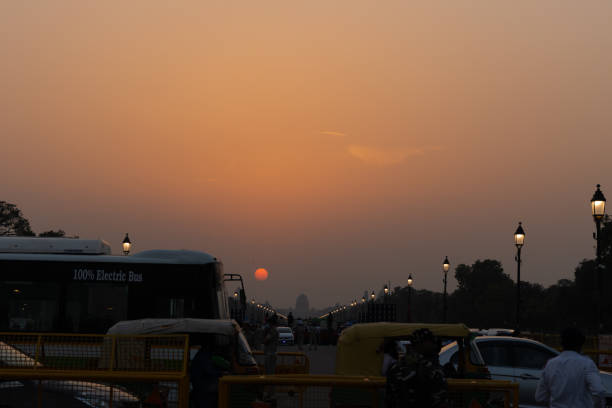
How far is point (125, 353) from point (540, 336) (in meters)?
20.3

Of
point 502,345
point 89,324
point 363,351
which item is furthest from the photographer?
point 89,324

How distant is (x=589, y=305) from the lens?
105 metres

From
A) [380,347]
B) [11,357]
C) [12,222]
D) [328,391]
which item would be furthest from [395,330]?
[12,222]

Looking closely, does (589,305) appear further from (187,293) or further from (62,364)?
(62,364)

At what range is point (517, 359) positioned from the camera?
1608 centimetres

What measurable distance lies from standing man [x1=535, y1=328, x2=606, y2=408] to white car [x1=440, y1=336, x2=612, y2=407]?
670 centimetres

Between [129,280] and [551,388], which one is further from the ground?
[129,280]

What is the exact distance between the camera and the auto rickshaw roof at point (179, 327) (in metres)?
14.1

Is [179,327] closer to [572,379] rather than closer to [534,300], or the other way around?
[572,379]

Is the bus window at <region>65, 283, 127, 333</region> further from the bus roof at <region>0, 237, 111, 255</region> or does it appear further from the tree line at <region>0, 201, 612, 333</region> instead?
the tree line at <region>0, 201, 612, 333</region>

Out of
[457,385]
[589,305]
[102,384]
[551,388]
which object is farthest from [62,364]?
[589,305]

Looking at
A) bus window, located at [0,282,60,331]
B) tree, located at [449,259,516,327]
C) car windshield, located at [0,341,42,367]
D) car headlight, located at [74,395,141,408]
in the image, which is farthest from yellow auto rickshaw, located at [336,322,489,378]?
tree, located at [449,259,516,327]

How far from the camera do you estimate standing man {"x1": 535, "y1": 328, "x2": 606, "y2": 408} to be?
8.87 meters

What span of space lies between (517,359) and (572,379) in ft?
24.1
